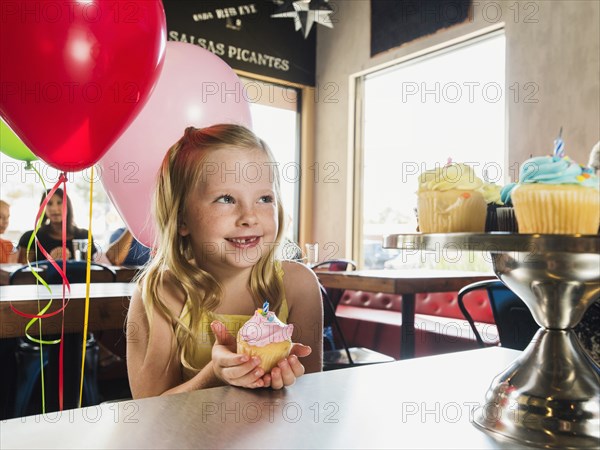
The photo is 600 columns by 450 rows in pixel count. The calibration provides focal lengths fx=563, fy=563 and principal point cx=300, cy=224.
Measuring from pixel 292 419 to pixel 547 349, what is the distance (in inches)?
11.6

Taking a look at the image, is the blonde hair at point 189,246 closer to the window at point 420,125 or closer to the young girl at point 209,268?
the young girl at point 209,268

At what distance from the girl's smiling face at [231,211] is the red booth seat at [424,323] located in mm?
2589

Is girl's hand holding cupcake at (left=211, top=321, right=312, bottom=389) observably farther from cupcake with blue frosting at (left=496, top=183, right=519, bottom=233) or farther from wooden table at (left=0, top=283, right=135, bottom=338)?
wooden table at (left=0, top=283, right=135, bottom=338)

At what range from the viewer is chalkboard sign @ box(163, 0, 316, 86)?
5.48 m

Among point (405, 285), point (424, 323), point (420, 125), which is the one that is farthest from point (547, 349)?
point (420, 125)

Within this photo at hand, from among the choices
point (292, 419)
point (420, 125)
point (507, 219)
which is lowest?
point (292, 419)

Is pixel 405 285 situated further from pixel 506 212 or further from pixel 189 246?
pixel 506 212

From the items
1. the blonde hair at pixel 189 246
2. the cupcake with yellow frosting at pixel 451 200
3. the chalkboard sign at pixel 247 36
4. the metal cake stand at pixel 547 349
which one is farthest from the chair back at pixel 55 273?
the chalkboard sign at pixel 247 36

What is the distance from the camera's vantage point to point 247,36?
5883mm

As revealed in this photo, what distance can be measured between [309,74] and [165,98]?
4.90 meters

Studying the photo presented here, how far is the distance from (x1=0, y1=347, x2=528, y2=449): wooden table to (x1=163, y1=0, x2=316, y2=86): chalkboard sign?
512cm

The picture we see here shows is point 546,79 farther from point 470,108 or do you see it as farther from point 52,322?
point 52,322

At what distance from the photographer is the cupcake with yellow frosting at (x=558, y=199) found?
65cm

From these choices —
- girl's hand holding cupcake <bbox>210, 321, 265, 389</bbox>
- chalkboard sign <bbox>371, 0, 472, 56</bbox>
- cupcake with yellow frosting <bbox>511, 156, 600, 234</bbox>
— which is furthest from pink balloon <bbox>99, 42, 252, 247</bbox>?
chalkboard sign <bbox>371, 0, 472, 56</bbox>
